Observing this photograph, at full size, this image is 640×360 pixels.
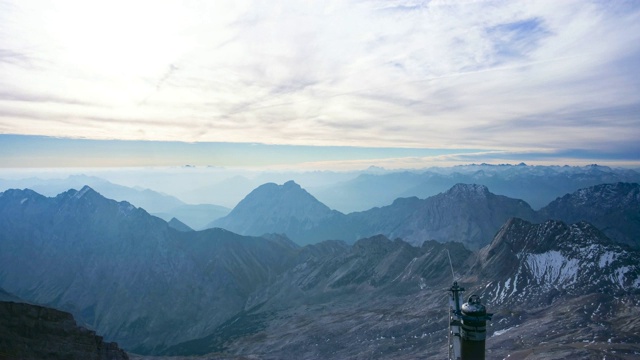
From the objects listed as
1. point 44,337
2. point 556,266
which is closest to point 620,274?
point 556,266

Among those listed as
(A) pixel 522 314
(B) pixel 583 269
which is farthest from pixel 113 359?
(B) pixel 583 269

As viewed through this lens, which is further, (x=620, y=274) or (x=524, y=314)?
(x=620, y=274)

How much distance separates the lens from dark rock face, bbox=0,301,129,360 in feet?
220

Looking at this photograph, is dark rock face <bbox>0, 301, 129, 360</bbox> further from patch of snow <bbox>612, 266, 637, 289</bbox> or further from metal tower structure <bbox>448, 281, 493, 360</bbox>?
patch of snow <bbox>612, 266, 637, 289</bbox>

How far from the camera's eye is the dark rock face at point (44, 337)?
6706 cm

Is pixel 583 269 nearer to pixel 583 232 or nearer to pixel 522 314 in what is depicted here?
pixel 583 232

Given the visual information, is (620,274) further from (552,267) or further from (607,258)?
(552,267)

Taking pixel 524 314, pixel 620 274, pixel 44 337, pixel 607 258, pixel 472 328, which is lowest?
pixel 524 314

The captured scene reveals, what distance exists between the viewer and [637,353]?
301 feet

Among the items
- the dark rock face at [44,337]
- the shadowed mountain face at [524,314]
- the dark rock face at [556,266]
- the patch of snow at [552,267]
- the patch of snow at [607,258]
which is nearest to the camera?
the dark rock face at [44,337]

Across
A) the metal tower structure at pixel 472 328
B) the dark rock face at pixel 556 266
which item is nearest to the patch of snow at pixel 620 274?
the dark rock face at pixel 556 266

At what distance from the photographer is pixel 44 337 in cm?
7156

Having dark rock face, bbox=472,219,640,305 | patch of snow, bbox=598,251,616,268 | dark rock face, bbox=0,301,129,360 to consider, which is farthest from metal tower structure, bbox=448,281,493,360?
patch of snow, bbox=598,251,616,268

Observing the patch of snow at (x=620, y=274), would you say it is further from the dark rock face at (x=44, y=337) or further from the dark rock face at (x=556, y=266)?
the dark rock face at (x=44, y=337)
